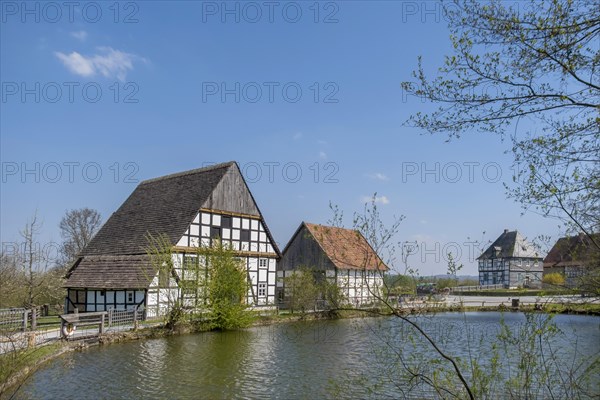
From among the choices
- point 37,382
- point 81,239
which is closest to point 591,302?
point 37,382

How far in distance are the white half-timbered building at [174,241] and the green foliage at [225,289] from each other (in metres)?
0.62

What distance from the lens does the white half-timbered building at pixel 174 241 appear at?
24.6 m

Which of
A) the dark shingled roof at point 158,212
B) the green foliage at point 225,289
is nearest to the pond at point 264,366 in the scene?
the green foliage at point 225,289

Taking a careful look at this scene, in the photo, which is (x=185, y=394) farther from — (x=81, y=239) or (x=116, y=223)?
(x=81, y=239)

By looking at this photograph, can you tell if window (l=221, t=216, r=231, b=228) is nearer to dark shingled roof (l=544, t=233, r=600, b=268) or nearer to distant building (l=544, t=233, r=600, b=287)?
distant building (l=544, t=233, r=600, b=287)

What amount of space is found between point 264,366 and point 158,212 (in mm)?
17238

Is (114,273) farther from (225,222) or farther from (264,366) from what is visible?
(264,366)

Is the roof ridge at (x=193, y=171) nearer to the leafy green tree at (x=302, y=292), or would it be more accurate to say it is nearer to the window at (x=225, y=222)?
the window at (x=225, y=222)

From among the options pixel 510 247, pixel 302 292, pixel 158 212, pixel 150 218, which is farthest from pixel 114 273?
pixel 510 247

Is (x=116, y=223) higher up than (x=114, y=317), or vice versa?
(x=116, y=223)

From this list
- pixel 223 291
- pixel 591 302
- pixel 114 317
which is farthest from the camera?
pixel 223 291

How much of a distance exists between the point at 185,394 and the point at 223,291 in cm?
1206

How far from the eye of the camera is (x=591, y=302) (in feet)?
18.3

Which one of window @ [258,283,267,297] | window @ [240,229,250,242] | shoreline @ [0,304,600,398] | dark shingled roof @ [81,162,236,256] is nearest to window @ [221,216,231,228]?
window @ [240,229,250,242]
